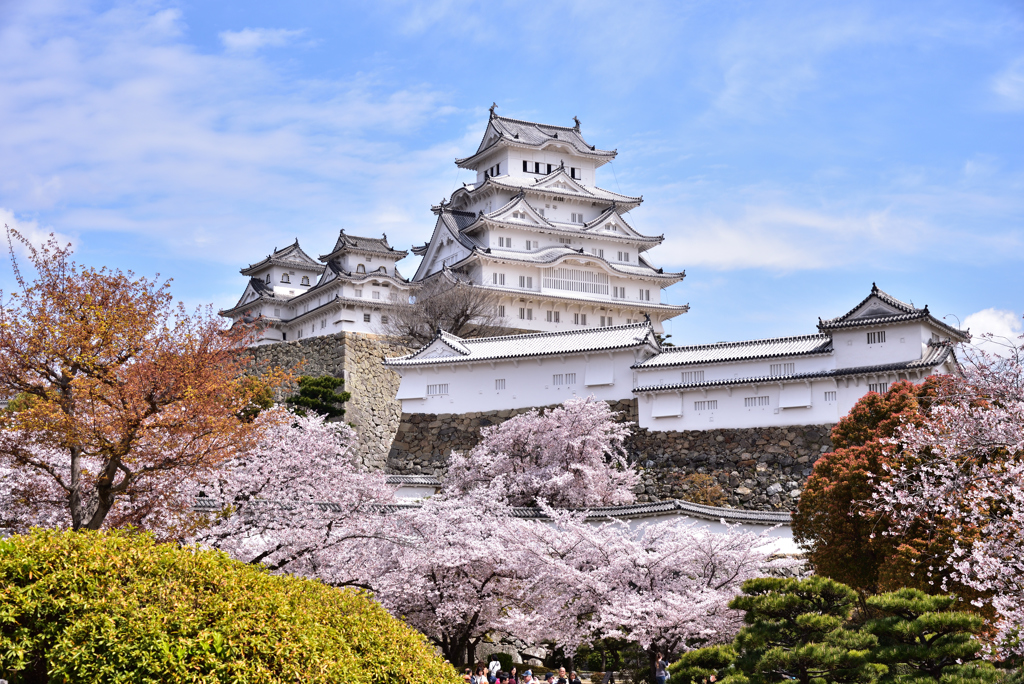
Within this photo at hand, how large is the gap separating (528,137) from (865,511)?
33379 millimetres

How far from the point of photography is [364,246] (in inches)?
1681

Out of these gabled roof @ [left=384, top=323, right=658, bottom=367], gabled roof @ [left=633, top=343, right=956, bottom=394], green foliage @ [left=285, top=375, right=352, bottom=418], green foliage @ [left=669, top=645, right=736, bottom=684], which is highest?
gabled roof @ [left=384, top=323, right=658, bottom=367]

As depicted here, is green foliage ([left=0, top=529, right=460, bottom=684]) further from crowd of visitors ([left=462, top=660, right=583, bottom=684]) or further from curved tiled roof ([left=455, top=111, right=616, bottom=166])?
curved tiled roof ([left=455, top=111, right=616, bottom=166])

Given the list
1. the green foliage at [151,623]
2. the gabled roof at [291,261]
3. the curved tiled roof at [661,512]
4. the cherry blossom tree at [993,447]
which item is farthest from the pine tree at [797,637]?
the gabled roof at [291,261]

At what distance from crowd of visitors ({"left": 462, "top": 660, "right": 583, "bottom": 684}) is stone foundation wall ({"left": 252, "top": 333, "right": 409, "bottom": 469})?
20017mm

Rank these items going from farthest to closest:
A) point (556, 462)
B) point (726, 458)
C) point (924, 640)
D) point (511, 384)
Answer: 1. point (511, 384)
2. point (726, 458)
3. point (556, 462)
4. point (924, 640)

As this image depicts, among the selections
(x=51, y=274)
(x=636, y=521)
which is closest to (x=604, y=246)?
(x=636, y=521)

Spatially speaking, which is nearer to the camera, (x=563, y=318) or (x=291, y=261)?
(x=563, y=318)

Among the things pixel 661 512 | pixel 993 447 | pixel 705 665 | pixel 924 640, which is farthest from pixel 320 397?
pixel 993 447

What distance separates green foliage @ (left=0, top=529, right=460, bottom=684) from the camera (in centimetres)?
721

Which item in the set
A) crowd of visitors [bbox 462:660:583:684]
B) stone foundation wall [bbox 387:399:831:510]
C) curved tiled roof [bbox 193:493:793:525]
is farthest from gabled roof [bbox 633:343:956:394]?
crowd of visitors [bbox 462:660:583:684]

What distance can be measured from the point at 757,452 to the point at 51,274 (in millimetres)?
18088

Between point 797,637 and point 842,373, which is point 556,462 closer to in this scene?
point 842,373

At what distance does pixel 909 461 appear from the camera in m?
14.7
